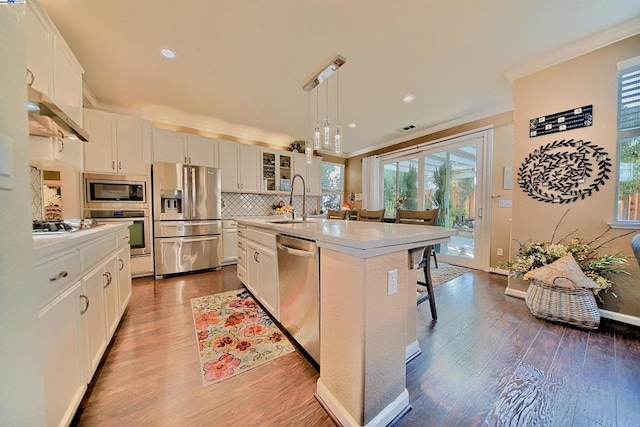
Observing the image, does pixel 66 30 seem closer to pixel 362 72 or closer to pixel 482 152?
pixel 362 72

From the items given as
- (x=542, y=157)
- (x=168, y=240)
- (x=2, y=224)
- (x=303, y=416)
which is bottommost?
(x=303, y=416)

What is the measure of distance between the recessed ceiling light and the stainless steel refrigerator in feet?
4.70

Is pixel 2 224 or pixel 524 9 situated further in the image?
pixel 524 9

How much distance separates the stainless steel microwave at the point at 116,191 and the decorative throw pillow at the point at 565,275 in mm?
4835

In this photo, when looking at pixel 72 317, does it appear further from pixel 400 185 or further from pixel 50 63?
pixel 400 185

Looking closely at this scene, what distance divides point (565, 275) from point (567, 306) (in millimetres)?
265

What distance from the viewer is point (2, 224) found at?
0.53 m

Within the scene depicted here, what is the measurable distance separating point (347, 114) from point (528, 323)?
3.48 m

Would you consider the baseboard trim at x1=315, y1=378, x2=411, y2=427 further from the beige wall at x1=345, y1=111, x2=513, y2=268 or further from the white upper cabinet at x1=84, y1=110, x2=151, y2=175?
the white upper cabinet at x1=84, y1=110, x2=151, y2=175

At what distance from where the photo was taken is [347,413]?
1024 mm

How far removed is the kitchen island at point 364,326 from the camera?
3.10ft

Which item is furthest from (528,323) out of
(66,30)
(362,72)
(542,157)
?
(66,30)

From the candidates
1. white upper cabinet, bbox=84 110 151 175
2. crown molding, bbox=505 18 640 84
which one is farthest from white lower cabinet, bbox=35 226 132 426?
crown molding, bbox=505 18 640 84

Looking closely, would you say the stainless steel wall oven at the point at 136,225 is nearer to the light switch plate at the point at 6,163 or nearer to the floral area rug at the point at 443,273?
the light switch plate at the point at 6,163
